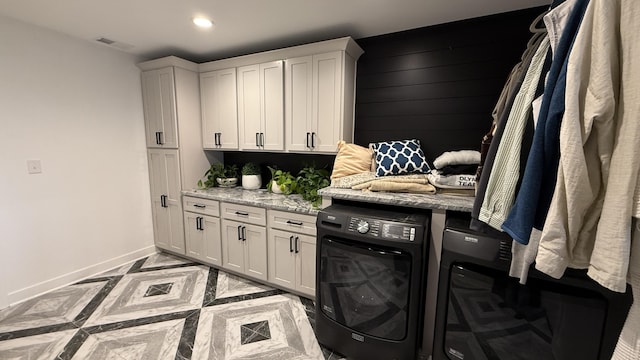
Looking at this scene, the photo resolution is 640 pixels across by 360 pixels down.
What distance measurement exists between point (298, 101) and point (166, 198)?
6.48 feet

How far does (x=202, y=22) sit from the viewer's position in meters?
2.09

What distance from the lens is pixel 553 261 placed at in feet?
2.43

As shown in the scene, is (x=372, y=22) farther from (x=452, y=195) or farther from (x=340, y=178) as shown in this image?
(x=452, y=195)

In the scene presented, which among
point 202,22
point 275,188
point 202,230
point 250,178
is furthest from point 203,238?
point 202,22

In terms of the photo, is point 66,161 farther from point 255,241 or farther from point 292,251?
point 292,251

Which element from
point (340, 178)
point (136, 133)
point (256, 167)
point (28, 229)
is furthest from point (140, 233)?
point (340, 178)

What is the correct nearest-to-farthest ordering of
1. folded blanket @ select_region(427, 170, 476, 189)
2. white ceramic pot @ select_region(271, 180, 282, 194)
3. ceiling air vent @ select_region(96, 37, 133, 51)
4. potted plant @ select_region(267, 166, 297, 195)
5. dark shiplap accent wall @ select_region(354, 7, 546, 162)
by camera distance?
1. folded blanket @ select_region(427, 170, 476, 189)
2. dark shiplap accent wall @ select_region(354, 7, 546, 162)
3. ceiling air vent @ select_region(96, 37, 133, 51)
4. potted plant @ select_region(267, 166, 297, 195)
5. white ceramic pot @ select_region(271, 180, 282, 194)

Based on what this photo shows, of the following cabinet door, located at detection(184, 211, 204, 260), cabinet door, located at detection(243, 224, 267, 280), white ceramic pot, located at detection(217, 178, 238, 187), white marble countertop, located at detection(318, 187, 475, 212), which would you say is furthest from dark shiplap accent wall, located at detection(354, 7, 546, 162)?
cabinet door, located at detection(184, 211, 204, 260)

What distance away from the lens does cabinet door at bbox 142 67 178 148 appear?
276 centimetres

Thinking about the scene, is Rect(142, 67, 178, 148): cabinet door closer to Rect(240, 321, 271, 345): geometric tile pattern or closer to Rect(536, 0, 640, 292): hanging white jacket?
Rect(240, 321, 271, 345): geometric tile pattern

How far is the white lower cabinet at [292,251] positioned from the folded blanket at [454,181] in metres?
1.00

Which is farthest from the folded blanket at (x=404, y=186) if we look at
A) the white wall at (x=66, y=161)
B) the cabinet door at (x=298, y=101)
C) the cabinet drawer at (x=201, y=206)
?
the white wall at (x=66, y=161)

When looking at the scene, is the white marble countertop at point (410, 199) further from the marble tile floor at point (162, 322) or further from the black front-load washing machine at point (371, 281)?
the marble tile floor at point (162, 322)

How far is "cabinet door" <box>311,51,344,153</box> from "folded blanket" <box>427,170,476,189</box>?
92cm
